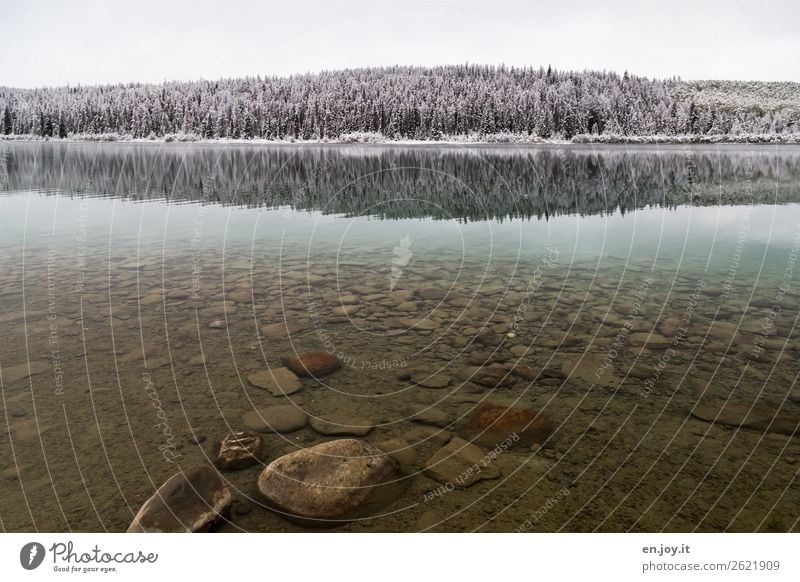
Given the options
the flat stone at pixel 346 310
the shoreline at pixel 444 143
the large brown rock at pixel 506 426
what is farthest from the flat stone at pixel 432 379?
the shoreline at pixel 444 143

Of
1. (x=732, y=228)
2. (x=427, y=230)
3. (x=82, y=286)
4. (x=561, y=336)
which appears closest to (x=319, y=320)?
(x=561, y=336)

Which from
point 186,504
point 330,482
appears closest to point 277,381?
point 330,482

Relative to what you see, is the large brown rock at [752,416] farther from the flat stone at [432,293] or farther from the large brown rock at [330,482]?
the flat stone at [432,293]

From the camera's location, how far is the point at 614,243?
870 inches

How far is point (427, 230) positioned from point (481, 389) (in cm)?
1639

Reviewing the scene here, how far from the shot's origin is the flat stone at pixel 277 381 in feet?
29.3

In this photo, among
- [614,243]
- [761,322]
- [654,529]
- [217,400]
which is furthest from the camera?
[614,243]

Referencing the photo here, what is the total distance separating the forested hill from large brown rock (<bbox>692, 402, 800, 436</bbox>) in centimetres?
13578

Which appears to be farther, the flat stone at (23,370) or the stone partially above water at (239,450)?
the flat stone at (23,370)

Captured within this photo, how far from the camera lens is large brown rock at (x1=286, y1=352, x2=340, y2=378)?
31.4ft

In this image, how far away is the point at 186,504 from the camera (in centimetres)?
580

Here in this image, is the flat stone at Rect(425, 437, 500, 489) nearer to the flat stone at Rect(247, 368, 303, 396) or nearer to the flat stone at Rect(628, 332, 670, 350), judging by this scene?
the flat stone at Rect(247, 368, 303, 396)

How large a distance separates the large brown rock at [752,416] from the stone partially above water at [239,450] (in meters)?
6.43
